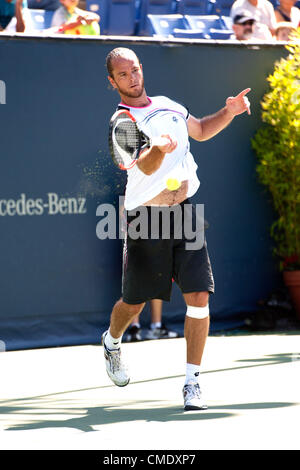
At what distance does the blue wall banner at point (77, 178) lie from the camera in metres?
8.33

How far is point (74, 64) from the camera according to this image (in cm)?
854

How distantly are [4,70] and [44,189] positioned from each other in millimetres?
1073

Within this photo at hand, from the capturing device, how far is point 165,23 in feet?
35.2

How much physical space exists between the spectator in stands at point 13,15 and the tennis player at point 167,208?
14.0 feet

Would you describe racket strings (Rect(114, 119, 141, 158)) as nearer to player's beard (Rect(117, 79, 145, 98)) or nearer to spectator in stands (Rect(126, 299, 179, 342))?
player's beard (Rect(117, 79, 145, 98))

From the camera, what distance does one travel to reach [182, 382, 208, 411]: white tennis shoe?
508cm

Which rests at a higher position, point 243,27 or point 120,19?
point 120,19

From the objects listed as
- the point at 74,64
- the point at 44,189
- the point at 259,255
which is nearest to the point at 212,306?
the point at 259,255

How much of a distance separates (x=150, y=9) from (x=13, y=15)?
7.35ft

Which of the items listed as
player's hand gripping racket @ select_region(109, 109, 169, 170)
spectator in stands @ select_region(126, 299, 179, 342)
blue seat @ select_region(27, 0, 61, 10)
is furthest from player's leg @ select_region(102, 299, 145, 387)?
blue seat @ select_region(27, 0, 61, 10)

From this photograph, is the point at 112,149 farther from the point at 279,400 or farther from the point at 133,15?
the point at 133,15

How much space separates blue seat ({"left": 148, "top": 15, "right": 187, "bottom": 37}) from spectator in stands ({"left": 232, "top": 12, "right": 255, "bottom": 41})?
2.68 feet

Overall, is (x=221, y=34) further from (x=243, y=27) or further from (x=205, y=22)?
(x=243, y=27)

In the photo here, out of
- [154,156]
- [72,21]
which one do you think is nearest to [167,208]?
[154,156]
